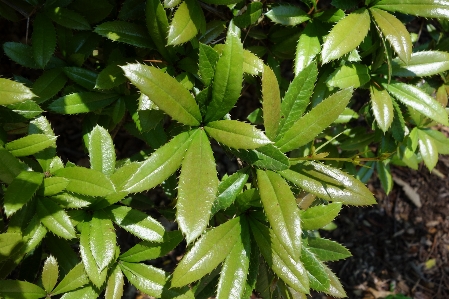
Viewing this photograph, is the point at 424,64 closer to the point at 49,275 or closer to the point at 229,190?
the point at 229,190

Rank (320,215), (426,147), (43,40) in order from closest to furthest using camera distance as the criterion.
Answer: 1. (320,215)
2. (43,40)
3. (426,147)

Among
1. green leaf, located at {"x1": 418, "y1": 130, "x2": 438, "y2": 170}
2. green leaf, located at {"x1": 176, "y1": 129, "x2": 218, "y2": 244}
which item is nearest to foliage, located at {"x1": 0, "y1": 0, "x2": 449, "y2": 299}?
green leaf, located at {"x1": 176, "y1": 129, "x2": 218, "y2": 244}

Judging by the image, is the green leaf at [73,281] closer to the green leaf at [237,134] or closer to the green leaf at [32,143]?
the green leaf at [32,143]

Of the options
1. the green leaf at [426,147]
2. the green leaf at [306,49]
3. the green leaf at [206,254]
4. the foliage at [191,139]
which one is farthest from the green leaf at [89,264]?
the green leaf at [426,147]

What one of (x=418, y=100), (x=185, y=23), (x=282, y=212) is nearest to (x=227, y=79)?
(x=185, y=23)

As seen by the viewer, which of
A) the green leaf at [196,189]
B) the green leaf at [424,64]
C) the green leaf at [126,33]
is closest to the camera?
the green leaf at [196,189]

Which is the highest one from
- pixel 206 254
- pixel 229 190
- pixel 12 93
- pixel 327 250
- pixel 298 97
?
pixel 12 93

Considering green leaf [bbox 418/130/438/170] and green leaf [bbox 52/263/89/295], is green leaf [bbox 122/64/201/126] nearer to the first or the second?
green leaf [bbox 52/263/89/295]
